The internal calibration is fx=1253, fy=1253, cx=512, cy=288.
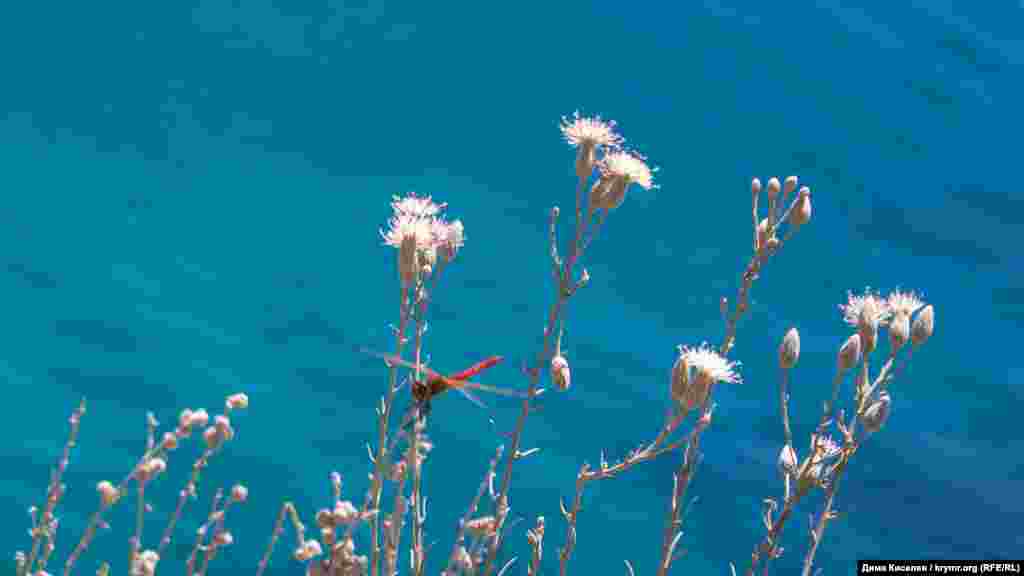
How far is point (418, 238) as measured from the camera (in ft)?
3.87

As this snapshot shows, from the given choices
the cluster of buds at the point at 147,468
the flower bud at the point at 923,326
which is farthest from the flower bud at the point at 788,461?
the cluster of buds at the point at 147,468

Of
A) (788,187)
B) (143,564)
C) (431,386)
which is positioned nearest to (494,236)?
(788,187)

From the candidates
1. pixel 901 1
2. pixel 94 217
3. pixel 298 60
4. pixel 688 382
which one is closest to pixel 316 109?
pixel 298 60

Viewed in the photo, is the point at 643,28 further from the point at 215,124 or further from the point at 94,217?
the point at 94,217

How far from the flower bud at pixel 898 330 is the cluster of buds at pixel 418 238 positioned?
1.43ft

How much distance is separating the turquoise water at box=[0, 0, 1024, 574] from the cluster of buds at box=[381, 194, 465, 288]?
1.20 m

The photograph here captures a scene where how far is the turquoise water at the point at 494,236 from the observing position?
2.43 metres

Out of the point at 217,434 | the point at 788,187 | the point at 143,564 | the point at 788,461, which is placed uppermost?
the point at 788,187

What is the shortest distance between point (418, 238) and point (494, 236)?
5.21 feet

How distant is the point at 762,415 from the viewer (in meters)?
2.62

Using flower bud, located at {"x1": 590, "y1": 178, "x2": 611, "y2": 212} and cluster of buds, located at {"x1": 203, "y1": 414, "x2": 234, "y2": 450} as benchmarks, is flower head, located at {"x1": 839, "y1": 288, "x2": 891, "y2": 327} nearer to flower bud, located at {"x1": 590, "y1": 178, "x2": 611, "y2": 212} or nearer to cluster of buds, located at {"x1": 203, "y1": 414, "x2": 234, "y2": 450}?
flower bud, located at {"x1": 590, "y1": 178, "x2": 611, "y2": 212}

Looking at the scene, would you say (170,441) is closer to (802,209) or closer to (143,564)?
(143,564)

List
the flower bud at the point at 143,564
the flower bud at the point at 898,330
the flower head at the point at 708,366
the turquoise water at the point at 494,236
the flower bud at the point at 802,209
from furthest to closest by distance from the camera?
the turquoise water at the point at 494,236
the flower bud at the point at 802,209
the flower bud at the point at 898,330
the flower head at the point at 708,366
the flower bud at the point at 143,564

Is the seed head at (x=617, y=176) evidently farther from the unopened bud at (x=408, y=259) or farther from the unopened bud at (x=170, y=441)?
the unopened bud at (x=170, y=441)
